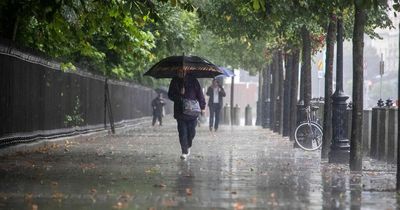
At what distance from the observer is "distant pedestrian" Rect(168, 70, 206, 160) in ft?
55.5

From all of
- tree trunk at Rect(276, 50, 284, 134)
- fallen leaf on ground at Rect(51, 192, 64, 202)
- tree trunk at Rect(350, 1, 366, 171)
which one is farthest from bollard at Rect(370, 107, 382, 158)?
tree trunk at Rect(276, 50, 284, 134)

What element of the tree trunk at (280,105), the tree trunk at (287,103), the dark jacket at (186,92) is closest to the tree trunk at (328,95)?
the dark jacket at (186,92)

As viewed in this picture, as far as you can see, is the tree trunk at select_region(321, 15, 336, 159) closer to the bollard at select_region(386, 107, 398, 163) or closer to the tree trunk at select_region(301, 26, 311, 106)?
the bollard at select_region(386, 107, 398, 163)

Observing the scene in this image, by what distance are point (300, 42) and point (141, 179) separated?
46.3 feet

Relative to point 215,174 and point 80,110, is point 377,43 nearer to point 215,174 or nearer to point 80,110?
point 80,110

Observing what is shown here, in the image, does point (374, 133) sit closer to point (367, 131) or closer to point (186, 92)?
point (367, 131)

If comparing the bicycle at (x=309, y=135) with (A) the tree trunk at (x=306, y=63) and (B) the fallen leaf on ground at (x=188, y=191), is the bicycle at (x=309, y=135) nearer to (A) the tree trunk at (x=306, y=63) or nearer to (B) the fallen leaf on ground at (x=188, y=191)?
(A) the tree trunk at (x=306, y=63)

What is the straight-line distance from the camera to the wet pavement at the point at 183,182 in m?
9.60

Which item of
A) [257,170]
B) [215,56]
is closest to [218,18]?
[257,170]

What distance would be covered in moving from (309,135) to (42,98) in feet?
21.8

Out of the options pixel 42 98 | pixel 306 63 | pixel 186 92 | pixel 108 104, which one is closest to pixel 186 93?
pixel 186 92

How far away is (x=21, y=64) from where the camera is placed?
17922mm

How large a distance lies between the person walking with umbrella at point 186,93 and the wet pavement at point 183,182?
1.81ft

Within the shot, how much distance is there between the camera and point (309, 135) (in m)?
21.6
